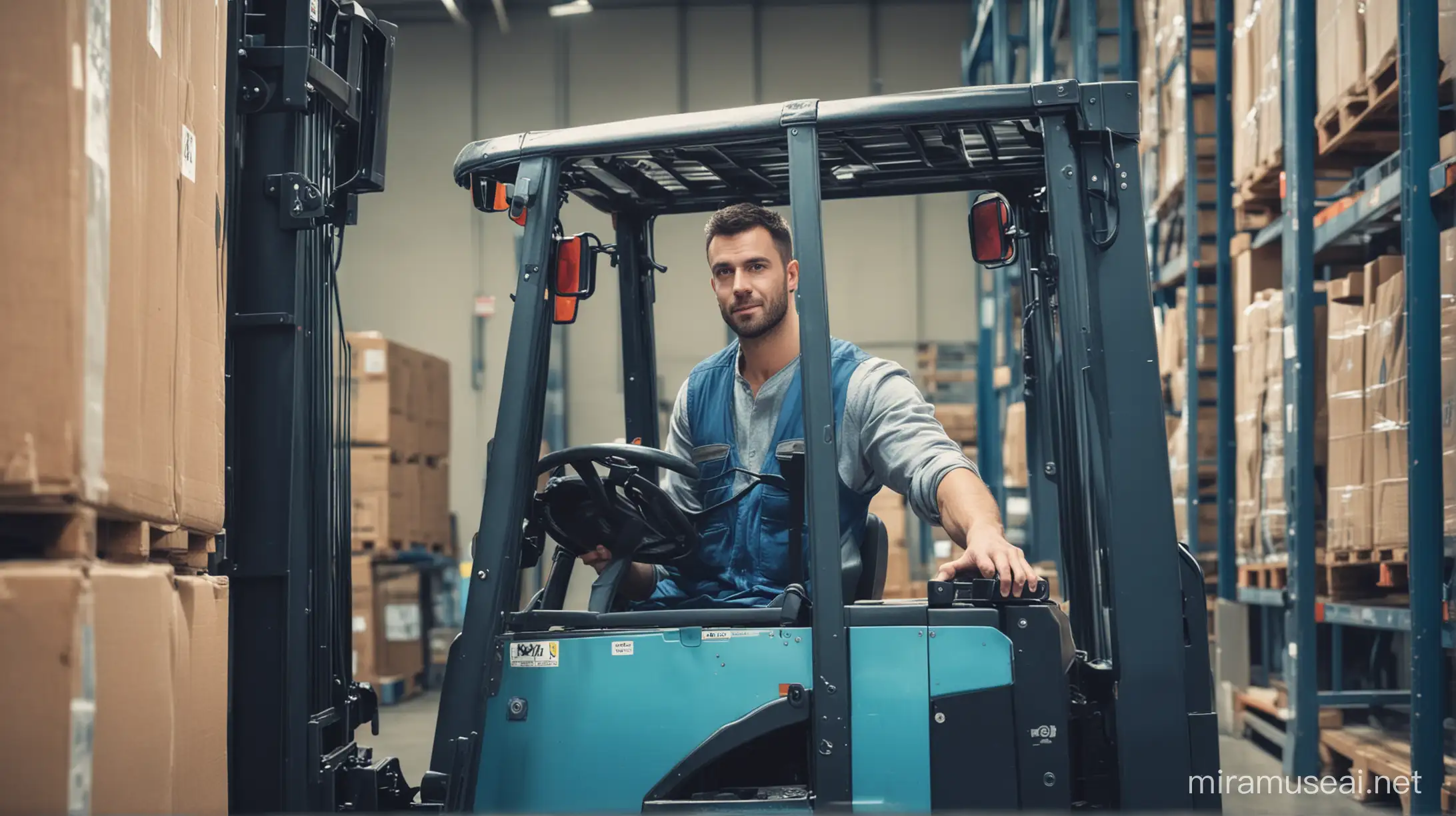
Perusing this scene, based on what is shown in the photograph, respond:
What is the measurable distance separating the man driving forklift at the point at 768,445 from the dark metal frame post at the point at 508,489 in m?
0.30

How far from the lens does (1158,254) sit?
938cm

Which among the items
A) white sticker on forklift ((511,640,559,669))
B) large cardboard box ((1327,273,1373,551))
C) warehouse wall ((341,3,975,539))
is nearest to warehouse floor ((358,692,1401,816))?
large cardboard box ((1327,273,1373,551))

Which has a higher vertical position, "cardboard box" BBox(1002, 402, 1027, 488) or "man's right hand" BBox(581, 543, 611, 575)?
"cardboard box" BBox(1002, 402, 1027, 488)

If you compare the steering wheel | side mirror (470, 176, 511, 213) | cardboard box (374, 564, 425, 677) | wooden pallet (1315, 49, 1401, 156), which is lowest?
cardboard box (374, 564, 425, 677)

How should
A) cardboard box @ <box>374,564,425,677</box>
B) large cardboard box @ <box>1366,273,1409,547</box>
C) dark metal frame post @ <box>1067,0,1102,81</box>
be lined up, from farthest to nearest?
1. cardboard box @ <box>374,564,425,677</box>
2. dark metal frame post @ <box>1067,0,1102,81</box>
3. large cardboard box @ <box>1366,273,1409,547</box>

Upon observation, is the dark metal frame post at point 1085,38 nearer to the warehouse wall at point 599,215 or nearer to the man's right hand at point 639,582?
the warehouse wall at point 599,215

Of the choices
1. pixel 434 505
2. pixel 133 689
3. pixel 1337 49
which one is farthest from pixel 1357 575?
pixel 434 505

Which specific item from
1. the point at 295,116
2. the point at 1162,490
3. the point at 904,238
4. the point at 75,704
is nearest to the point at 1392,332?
the point at 1162,490

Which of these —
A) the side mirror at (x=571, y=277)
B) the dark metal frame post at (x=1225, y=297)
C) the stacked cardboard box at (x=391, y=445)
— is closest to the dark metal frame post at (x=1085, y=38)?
the dark metal frame post at (x=1225, y=297)

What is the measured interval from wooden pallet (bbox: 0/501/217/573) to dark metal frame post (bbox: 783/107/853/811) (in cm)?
123

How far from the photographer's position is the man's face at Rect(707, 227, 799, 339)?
325 cm

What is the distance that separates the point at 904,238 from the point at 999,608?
12184 mm

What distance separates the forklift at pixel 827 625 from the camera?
2.69 meters

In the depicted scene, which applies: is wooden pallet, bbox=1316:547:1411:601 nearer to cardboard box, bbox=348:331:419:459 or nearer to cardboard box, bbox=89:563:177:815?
cardboard box, bbox=89:563:177:815
